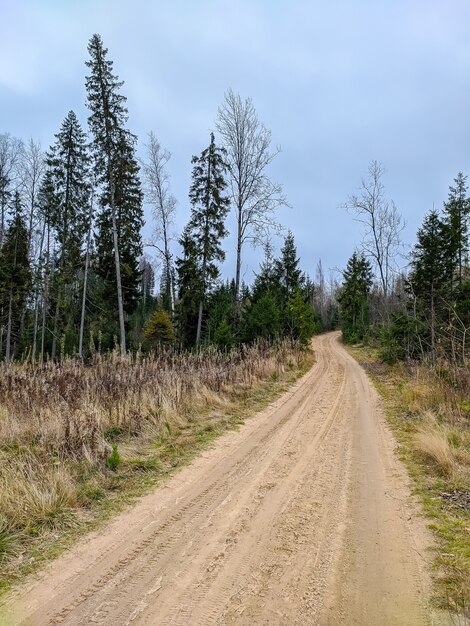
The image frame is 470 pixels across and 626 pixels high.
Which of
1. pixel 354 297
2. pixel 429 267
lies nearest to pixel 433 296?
pixel 429 267

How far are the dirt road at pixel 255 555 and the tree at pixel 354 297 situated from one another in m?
38.8

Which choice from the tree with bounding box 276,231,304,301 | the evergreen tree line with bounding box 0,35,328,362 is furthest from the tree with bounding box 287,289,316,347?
the tree with bounding box 276,231,304,301

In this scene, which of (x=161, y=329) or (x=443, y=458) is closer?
(x=443, y=458)

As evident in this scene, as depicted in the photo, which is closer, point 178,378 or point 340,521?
point 340,521

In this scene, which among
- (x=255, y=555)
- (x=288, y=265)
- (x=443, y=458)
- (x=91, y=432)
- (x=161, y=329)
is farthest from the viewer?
(x=288, y=265)

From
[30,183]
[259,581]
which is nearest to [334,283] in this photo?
[30,183]

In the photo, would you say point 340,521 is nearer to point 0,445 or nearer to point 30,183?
point 0,445

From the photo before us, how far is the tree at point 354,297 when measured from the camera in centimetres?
4406

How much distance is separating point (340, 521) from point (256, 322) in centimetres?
1832

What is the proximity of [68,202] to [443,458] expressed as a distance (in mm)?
27440

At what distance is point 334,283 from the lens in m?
85.4

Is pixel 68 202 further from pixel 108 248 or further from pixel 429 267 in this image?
pixel 429 267

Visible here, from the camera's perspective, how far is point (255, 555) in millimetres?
3262

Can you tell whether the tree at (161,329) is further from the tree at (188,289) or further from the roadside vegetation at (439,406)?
the roadside vegetation at (439,406)
